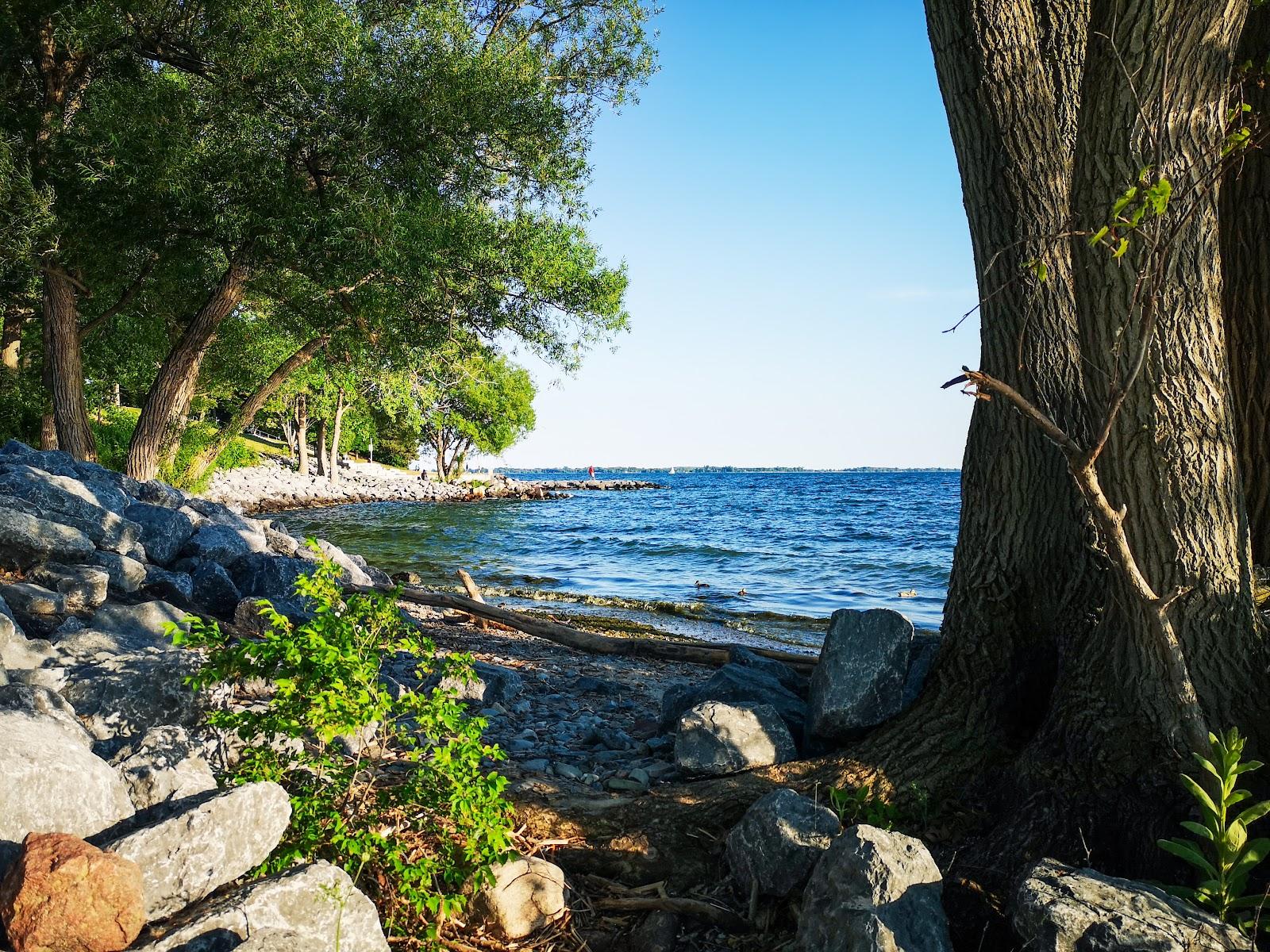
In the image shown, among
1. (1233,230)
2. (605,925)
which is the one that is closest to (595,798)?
(605,925)

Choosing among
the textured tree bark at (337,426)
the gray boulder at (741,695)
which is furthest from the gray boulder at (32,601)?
the textured tree bark at (337,426)

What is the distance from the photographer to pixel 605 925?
11.9 ft

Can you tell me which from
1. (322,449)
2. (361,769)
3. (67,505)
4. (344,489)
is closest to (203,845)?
(361,769)

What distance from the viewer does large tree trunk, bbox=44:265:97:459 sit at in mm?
14117

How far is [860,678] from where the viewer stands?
15.6 feet

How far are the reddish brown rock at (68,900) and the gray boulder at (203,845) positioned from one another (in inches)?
5.0

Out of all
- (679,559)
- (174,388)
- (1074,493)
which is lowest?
(679,559)

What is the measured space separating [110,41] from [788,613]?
46.3 feet

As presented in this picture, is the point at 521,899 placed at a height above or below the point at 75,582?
below

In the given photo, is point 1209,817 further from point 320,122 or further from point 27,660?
point 320,122

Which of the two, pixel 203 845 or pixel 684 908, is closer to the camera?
pixel 203 845

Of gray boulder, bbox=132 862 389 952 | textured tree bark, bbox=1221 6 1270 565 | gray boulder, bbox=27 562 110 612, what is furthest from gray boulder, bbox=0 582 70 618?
textured tree bark, bbox=1221 6 1270 565

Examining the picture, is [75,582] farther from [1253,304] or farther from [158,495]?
[1253,304]

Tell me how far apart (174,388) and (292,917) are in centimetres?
1408
